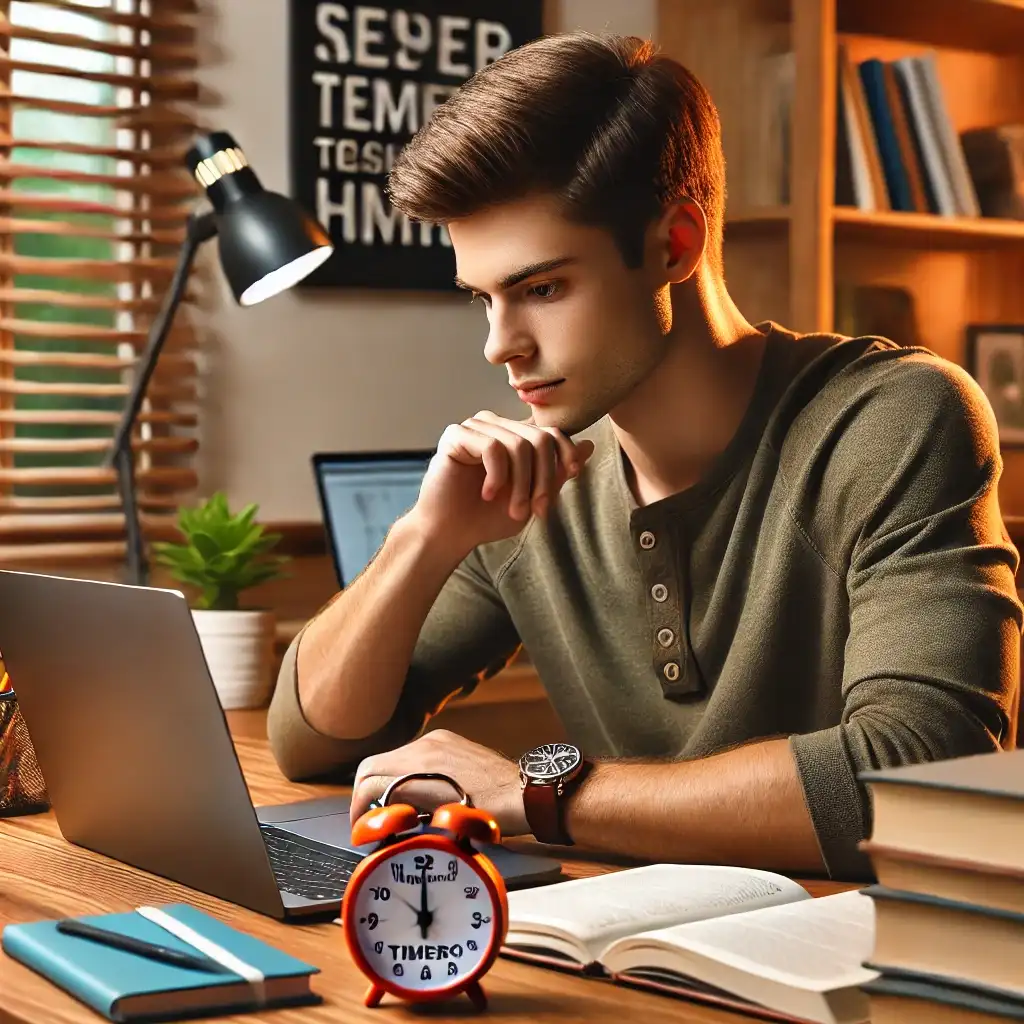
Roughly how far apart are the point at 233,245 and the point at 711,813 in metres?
1.25

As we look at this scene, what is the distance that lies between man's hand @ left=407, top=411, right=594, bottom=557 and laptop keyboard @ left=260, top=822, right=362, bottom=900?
16.0 inches

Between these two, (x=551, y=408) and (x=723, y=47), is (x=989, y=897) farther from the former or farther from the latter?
(x=723, y=47)

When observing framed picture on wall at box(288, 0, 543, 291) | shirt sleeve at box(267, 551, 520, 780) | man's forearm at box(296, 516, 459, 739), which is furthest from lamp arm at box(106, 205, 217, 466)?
man's forearm at box(296, 516, 459, 739)

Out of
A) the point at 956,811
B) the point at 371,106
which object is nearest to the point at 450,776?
the point at 956,811

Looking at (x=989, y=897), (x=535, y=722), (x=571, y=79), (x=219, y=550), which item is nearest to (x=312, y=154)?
(x=219, y=550)

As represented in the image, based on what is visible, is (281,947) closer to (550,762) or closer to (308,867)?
(308,867)

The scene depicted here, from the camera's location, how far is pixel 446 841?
33.2 inches

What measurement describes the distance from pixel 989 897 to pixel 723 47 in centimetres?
265

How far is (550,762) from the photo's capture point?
4.18ft

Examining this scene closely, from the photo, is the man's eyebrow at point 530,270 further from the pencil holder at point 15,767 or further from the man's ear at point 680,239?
the pencil holder at point 15,767

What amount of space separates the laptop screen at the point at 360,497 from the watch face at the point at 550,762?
1.09 metres

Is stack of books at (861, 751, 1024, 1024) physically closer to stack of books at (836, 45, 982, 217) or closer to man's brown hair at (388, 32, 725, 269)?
man's brown hair at (388, 32, 725, 269)

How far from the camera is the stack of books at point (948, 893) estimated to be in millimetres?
672

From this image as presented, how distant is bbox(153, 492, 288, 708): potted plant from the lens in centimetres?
210
